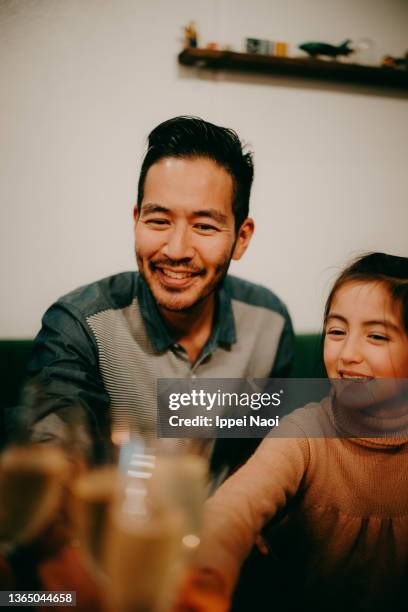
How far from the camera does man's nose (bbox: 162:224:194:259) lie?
0.81 metres

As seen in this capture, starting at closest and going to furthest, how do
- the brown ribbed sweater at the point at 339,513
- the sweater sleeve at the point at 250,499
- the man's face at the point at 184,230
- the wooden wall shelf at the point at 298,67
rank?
the sweater sleeve at the point at 250,499 → the brown ribbed sweater at the point at 339,513 → the man's face at the point at 184,230 → the wooden wall shelf at the point at 298,67

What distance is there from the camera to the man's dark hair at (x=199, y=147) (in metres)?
0.81

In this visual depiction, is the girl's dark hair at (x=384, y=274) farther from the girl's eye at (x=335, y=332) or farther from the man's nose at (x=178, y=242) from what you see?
the man's nose at (x=178, y=242)

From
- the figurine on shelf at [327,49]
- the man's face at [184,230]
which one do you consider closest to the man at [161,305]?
the man's face at [184,230]

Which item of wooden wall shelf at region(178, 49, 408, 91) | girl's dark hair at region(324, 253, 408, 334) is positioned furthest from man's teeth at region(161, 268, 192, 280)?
wooden wall shelf at region(178, 49, 408, 91)

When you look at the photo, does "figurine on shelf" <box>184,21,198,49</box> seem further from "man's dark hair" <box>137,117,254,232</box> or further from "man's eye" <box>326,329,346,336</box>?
"man's eye" <box>326,329,346,336</box>

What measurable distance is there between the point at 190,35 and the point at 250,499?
2.80 feet

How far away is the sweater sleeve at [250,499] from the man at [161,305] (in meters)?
0.23

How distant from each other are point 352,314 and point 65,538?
1.67 feet

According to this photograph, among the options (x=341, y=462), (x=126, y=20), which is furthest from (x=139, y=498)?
(x=126, y=20)

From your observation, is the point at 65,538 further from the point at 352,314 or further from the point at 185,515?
the point at 352,314

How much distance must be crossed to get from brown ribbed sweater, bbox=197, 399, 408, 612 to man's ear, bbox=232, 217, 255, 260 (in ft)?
1.26

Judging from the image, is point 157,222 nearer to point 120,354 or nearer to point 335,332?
point 120,354

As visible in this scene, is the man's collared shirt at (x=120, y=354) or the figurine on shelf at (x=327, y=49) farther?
the figurine on shelf at (x=327, y=49)
